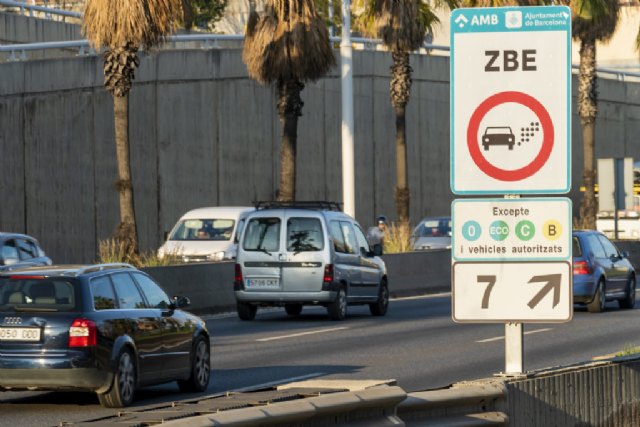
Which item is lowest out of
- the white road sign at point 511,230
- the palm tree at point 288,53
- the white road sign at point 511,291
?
the white road sign at point 511,291

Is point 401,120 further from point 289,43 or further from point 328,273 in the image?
point 328,273

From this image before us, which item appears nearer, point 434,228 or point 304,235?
point 304,235

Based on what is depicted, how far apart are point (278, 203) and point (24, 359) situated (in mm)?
15517

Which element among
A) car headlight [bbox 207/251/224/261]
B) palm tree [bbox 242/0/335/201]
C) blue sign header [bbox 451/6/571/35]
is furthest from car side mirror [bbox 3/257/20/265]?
blue sign header [bbox 451/6/571/35]

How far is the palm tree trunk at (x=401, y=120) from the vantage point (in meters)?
46.2

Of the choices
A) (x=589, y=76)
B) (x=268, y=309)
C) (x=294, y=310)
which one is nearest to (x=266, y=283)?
(x=294, y=310)

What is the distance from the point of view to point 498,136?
944cm

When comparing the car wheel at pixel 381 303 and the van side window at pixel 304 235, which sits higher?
the van side window at pixel 304 235

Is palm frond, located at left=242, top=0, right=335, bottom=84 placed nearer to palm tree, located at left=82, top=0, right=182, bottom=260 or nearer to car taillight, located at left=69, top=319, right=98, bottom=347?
palm tree, located at left=82, top=0, right=182, bottom=260

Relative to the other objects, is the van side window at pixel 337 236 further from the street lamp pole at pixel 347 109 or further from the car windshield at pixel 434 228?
the car windshield at pixel 434 228

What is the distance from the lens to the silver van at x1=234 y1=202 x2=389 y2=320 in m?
27.5

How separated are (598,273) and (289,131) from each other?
37.8ft

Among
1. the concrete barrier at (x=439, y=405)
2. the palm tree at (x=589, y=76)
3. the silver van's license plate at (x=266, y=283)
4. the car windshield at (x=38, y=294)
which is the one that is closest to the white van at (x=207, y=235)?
the silver van's license plate at (x=266, y=283)

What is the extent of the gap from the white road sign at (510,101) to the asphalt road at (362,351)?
230 inches
